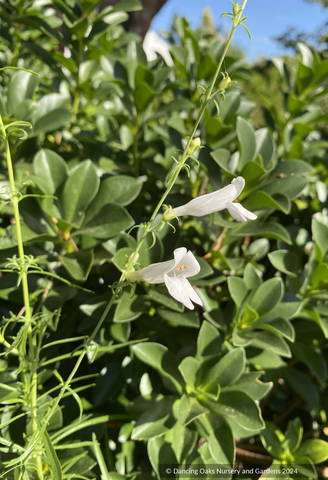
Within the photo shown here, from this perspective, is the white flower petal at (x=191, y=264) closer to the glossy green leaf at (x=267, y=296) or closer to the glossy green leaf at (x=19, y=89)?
the glossy green leaf at (x=267, y=296)

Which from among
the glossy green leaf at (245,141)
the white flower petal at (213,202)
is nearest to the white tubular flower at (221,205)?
the white flower petal at (213,202)

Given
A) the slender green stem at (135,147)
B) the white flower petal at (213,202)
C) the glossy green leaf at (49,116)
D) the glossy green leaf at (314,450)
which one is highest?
the white flower petal at (213,202)

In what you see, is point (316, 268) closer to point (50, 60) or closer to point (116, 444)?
point (116, 444)

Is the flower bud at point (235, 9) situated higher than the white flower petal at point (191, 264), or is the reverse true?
the flower bud at point (235, 9)

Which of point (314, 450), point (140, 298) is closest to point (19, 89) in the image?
point (140, 298)

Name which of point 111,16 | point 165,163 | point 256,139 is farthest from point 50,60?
point 256,139
